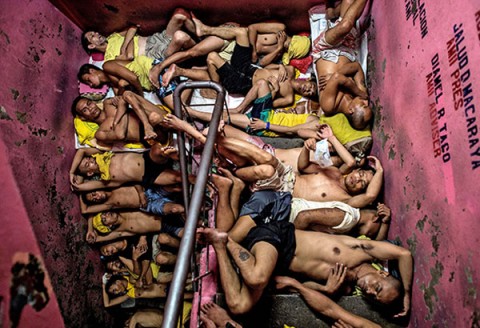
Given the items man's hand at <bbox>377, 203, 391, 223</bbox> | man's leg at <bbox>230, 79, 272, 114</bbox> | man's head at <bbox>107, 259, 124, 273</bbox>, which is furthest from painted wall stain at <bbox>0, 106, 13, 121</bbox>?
man's hand at <bbox>377, 203, 391, 223</bbox>

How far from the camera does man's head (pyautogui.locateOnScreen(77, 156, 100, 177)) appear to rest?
4543mm

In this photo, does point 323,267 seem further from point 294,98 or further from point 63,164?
point 63,164

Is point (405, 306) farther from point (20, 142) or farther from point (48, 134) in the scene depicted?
point (48, 134)

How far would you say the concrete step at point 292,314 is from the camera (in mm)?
Answer: 3039

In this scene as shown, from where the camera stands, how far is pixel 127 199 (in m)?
4.62

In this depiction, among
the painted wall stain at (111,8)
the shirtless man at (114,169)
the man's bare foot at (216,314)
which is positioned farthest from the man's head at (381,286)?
the painted wall stain at (111,8)

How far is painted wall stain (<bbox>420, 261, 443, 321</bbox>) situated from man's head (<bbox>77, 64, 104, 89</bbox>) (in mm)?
4475

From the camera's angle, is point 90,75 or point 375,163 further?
point 90,75

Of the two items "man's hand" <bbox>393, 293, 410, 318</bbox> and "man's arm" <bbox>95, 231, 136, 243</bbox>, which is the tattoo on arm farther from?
"man's arm" <bbox>95, 231, 136, 243</bbox>

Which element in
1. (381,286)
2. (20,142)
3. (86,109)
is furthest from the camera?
(86,109)

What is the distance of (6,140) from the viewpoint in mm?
3486

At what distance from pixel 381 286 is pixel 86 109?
3.93 m

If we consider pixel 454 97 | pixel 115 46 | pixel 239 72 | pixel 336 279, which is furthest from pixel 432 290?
pixel 115 46

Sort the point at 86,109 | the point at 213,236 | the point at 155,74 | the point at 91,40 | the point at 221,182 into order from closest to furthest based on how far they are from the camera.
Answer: the point at 213,236 → the point at 221,182 → the point at 86,109 → the point at 155,74 → the point at 91,40
